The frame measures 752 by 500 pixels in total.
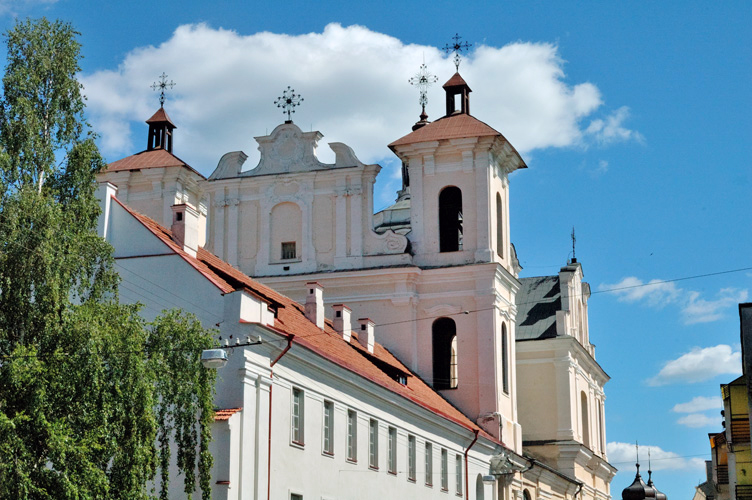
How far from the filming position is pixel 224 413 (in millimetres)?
26891

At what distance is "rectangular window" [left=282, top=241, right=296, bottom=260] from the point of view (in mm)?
47375

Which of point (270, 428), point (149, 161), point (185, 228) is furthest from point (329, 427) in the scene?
point (149, 161)

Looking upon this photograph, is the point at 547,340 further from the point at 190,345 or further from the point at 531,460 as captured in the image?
the point at 190,345

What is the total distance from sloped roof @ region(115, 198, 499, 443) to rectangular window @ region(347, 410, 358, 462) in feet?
3.41

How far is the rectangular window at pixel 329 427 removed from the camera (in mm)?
31422

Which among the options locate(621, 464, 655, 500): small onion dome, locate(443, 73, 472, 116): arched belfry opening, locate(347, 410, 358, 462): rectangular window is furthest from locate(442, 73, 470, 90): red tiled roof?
locate(621, 464, 655, 500): small onion dome

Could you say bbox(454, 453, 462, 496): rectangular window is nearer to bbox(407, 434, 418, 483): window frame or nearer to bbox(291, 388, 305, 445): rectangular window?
bbox(407, 434, 418, 483): window frame

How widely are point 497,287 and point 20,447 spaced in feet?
89.2

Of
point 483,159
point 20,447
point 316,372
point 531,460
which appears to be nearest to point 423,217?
point 483,159

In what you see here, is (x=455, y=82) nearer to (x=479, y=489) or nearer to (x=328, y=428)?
(x=479, y=489)

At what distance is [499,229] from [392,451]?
15177 millimetres

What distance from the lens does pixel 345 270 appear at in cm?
4625

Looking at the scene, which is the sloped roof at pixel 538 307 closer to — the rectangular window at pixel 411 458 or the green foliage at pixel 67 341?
the rectangular window at pixel 411 458

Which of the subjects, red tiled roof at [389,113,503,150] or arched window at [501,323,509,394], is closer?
red tiled roof at [389,113,503,150]
